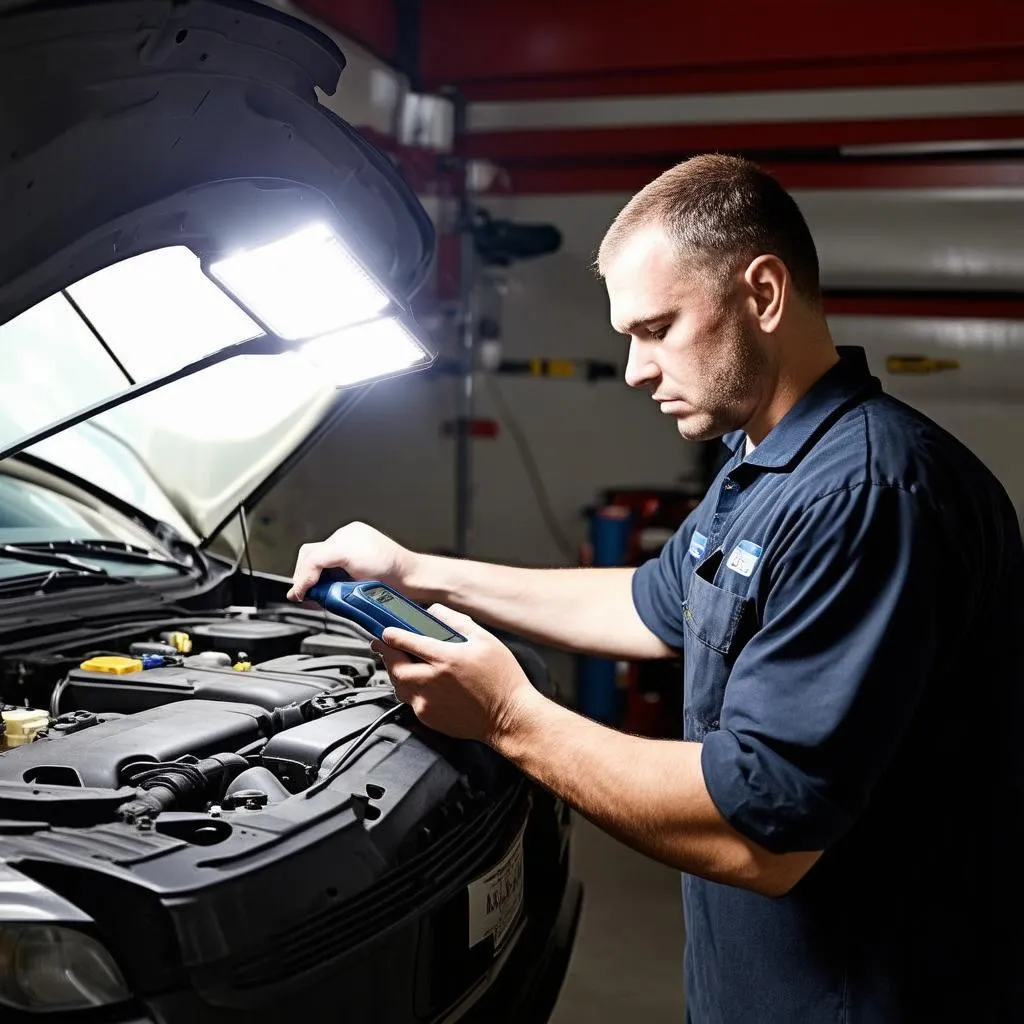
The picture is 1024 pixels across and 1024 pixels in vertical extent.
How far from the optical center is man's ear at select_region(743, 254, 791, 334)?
51.3 inches

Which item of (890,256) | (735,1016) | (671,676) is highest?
(890,256)

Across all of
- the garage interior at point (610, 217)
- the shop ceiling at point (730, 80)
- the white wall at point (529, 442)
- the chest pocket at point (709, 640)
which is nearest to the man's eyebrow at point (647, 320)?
the chest pocket at point (709, 640)

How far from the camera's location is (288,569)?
4.32 meters

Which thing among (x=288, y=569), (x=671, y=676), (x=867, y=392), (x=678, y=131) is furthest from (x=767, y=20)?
(x=867, y=392)

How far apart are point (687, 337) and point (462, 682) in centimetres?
54

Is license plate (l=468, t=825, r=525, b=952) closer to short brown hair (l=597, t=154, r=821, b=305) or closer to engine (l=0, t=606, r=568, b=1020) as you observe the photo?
engine (l=0, t=606, r=568, b=1020)

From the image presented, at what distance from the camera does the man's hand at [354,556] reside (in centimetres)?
184

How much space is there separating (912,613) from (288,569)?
3480 mm

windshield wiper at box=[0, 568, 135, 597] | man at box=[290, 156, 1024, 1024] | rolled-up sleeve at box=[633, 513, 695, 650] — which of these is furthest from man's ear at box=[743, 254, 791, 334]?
windshield wiper at box=[0, 568, 135, 597]

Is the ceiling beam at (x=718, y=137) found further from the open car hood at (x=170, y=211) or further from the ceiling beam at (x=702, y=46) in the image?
the open car hood at (x=170, y=211)

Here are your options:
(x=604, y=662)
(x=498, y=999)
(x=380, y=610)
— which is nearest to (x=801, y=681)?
(x=380, y=610)

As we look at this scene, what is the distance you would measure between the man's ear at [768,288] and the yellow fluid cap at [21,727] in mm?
1222

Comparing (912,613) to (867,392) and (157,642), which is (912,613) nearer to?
(867,392)

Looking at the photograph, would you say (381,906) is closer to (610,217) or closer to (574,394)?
(574,394)
